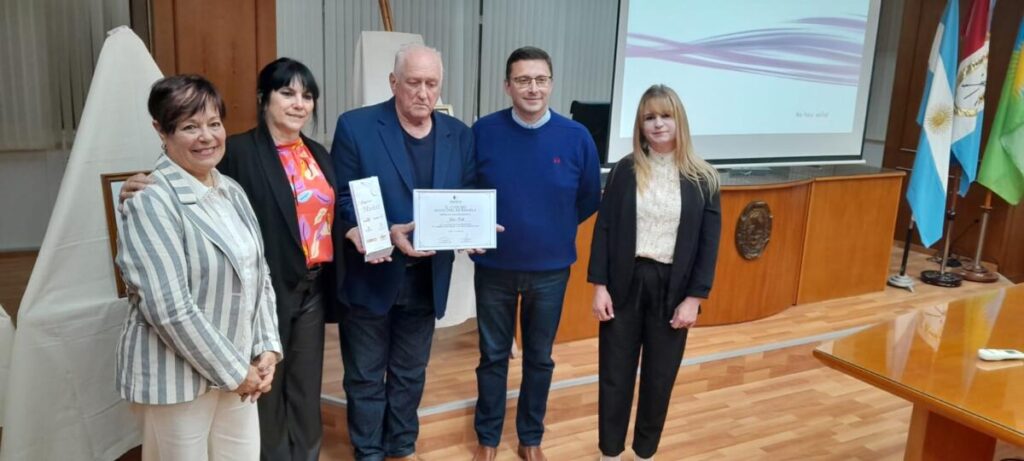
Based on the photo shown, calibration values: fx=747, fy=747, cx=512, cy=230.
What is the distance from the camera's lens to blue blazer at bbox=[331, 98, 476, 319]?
6.99 ft

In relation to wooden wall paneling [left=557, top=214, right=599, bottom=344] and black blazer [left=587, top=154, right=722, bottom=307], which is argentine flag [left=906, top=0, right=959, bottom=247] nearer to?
wooden wall paneling [left=557, top=214, right=599, bottom=344]

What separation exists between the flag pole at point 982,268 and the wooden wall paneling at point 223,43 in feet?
15.4

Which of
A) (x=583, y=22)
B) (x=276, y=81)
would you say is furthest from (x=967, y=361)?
(x=583, y=22)

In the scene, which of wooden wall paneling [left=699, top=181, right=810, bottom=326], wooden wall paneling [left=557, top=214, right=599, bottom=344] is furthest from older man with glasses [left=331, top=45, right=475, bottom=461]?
wooden wall paneling [left=699, top=181, right=810, bottom=326]

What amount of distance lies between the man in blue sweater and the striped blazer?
91cm

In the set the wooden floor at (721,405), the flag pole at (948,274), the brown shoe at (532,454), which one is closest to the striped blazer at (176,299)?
the wooden floor at (721,405)

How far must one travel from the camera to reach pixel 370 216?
2.01m

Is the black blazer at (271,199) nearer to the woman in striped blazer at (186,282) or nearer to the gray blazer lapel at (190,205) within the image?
the woman in striped blazer at (186,282)

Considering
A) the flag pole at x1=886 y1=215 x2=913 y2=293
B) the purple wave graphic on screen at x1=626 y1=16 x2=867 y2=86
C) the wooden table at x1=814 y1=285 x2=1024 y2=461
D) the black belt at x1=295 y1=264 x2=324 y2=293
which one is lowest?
the flag pole at x1=886 y1=215 x2=913 y2=293

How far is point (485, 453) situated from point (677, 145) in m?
1.23

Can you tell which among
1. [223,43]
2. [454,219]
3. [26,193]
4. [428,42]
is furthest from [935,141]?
[26,193]

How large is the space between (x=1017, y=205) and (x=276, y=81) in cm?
541

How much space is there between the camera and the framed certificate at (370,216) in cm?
198

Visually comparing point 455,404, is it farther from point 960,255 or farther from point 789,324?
point 960,255
